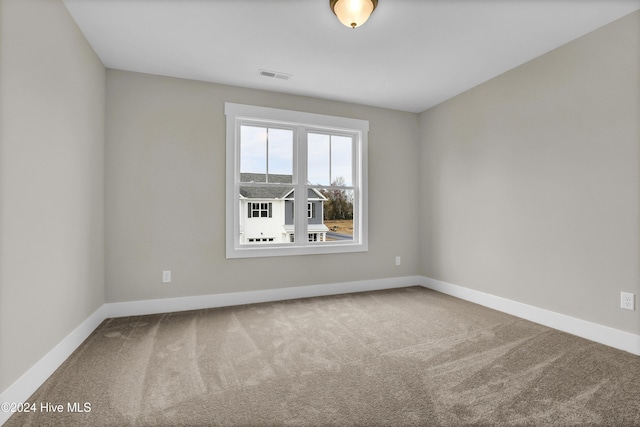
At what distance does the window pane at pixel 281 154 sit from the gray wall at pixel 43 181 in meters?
1.88

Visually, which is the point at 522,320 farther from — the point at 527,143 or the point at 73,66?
the point at 73,66

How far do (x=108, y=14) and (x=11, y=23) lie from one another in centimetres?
92

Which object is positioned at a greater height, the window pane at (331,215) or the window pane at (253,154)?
the window pane at (253,154)

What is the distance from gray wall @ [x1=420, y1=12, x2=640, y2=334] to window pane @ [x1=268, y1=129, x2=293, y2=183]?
2.17m

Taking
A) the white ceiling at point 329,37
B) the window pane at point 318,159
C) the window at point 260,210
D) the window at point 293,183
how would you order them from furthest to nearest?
1. the window pane at point 318,159
2. the window at point 260,210
3. the window at point 293,183
4. the white ceiling at point 329,37

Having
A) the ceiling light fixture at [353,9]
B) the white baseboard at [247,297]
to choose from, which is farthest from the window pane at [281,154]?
the ceiling light fixture at [353,9]

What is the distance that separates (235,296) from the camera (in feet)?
12.2

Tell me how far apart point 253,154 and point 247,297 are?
5.85ft

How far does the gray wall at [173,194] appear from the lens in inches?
130

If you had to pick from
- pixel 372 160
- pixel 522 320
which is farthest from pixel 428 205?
pixel 522 320

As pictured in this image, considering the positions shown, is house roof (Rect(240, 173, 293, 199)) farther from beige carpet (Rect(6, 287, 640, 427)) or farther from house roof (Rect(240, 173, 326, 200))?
beige carpet (Rect(6, 287, 640, 427))

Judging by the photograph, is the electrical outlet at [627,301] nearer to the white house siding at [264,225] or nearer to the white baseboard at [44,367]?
the white house siding at [264,225]

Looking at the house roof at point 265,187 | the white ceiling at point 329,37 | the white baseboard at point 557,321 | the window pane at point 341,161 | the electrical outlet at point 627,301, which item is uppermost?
the white ceiling at point 329,37

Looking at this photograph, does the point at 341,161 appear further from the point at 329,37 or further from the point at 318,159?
the point at 329,37
